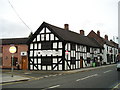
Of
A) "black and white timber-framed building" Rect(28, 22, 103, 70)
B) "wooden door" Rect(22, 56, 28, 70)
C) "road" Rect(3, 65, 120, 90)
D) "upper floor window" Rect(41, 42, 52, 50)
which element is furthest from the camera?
"wooden door" Rect(22, 56, 28, 70)

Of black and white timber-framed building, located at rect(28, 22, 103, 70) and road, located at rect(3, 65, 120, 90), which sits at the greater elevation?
black and white timber-framed building, located at rect(28, 22, 103, 70)

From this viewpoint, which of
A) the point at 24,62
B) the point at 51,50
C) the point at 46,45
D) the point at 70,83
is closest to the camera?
the point at 70,83

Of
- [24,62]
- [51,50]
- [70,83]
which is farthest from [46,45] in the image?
[70,83]

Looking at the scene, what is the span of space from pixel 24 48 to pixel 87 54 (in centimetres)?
1279

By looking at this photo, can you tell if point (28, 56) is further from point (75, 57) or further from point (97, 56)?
point (97, 56)

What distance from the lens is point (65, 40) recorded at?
1117 inches

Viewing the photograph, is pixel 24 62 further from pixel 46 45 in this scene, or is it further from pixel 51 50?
pixel 51 50

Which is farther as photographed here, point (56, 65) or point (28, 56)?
point (28, 56)

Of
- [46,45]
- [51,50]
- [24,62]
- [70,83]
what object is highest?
[46,45]

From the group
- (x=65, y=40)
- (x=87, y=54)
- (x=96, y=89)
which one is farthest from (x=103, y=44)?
(x=96, y=89)

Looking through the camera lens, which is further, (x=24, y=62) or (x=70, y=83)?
(x=24, y=62)

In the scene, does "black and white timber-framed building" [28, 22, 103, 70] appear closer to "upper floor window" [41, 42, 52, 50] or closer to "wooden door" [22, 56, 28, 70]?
"upper floor window" [41, 42, 52, 50]

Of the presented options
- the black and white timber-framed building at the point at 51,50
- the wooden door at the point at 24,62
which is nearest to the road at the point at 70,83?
the black and white timber-framed building at the point at 51,50

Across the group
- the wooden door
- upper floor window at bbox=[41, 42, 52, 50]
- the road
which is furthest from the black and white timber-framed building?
the road
